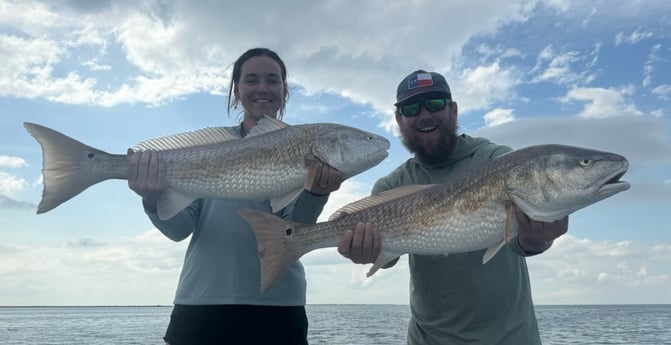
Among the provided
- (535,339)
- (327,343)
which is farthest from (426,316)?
(327,343)

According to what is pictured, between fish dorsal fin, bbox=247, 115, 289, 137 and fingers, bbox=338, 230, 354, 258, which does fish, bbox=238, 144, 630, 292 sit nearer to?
fingers, bbox=338, 230, 354, 258

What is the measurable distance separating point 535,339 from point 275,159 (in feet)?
10.6

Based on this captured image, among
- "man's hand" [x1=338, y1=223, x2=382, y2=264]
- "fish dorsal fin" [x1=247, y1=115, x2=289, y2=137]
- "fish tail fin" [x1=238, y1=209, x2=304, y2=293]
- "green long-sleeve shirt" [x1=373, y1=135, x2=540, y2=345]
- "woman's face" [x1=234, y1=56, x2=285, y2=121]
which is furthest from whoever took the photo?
"woman's face" [x1=234, y1=56, x2=285, y2=121]

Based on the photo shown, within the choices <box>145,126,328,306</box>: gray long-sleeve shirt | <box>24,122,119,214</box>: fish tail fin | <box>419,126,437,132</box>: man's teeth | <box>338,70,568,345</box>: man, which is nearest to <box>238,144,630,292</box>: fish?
<box>338,70,568,345</box>: man

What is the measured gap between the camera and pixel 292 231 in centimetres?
547

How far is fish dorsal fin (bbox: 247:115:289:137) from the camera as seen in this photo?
5855 mm

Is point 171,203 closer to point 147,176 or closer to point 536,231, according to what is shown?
point 147,176

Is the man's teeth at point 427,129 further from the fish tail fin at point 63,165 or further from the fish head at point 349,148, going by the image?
the fish tail fin at point 63,165

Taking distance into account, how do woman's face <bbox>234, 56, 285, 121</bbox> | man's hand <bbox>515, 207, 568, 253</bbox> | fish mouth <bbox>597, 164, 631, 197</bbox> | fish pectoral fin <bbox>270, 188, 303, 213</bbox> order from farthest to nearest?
woman's face <bbox>234, 56, 285, 121</bbox> < fish pectoral fin <bbox>270, 188, 303, 213</bbox> < man's hand <bbox>515, 207, 568, 253</bbox> < fish mouth <bbox>597, 164, 631, 197</bbox>

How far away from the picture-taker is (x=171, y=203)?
5535 mm

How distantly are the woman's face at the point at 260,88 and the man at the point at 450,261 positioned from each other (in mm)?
1550

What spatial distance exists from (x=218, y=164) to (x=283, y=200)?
81 cm

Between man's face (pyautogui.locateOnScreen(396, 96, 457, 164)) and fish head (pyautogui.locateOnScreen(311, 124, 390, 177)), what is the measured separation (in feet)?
1.48

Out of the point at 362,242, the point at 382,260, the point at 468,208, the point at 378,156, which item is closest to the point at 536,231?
the point at 468,208
